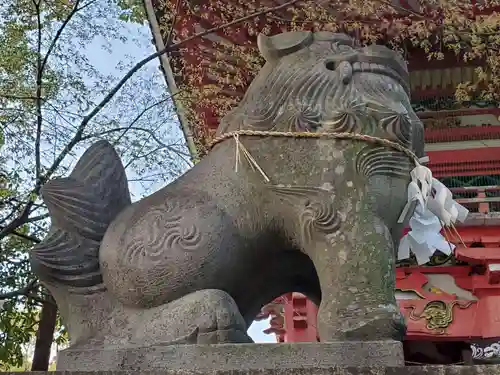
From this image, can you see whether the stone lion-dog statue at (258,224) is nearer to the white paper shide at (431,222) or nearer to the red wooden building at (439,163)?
the white paper shide at (431,222)

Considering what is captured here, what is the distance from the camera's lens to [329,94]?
162 centimetres

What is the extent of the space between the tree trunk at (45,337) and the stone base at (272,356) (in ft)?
12.5

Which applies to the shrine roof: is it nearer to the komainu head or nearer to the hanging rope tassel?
the komainu head

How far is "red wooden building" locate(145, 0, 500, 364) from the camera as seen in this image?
586cm

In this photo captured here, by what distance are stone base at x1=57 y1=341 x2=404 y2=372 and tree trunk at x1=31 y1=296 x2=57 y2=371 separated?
3.82 meters

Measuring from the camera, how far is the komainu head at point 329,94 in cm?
157

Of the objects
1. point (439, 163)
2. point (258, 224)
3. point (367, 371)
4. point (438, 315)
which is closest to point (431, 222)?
point (258, 224)

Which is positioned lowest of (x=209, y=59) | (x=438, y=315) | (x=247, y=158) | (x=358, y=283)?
(x=358, y=283)

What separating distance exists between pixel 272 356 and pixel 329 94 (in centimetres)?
68

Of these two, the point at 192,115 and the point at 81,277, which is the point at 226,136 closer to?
the point at 81,277

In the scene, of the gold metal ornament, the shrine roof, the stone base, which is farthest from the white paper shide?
the gold metal ornament

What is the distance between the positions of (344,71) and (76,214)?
766 mm

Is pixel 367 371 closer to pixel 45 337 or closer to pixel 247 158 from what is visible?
pixel 247 158

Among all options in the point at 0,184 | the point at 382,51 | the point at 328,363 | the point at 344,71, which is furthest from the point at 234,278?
the point at 0,184
